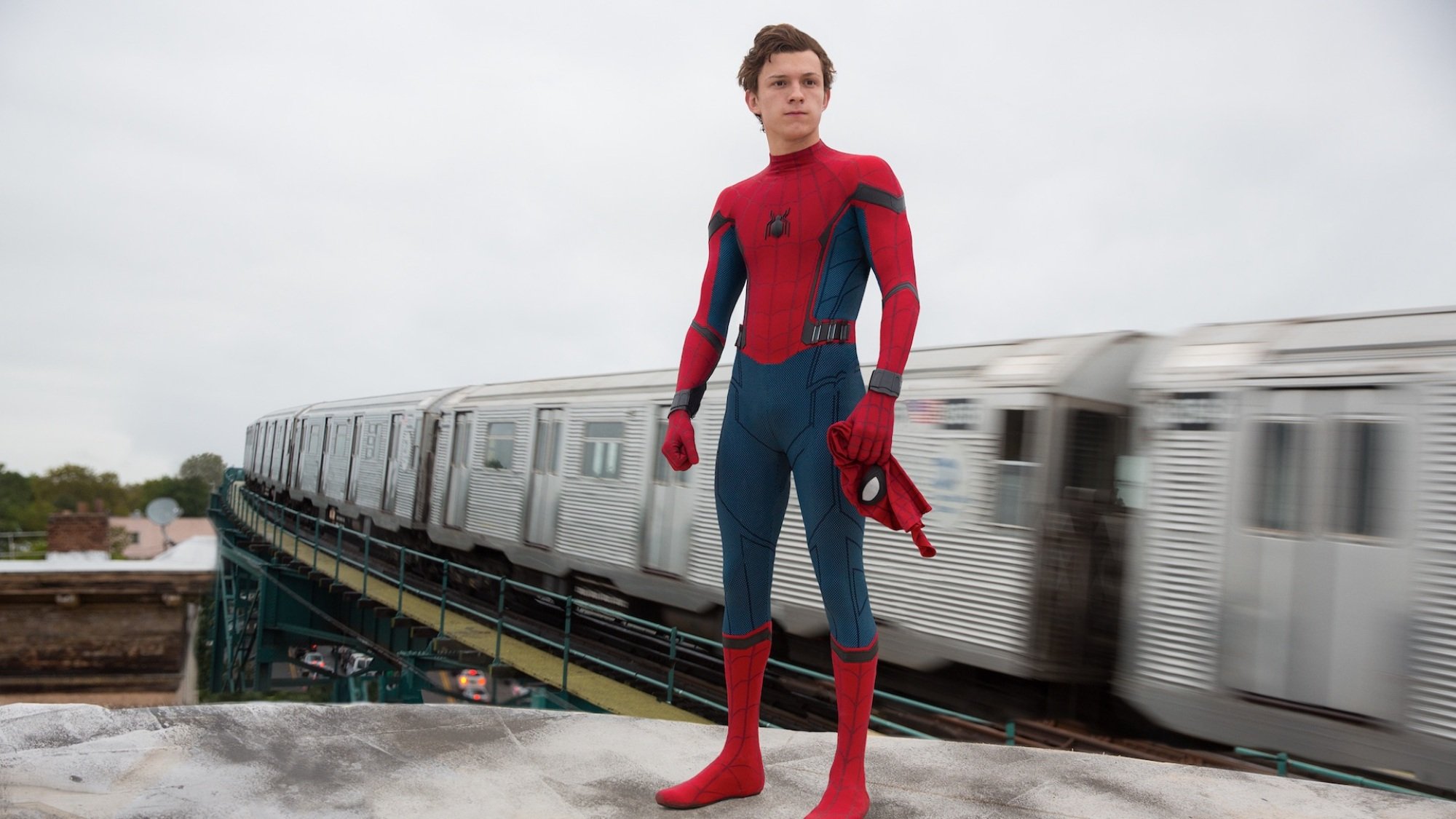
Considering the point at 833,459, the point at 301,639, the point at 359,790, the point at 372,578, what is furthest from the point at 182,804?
the point at 301,639

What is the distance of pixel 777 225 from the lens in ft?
9.45

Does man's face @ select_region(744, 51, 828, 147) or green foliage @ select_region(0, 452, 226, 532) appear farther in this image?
green foliage @ select_region(0, 452, 226, 532)

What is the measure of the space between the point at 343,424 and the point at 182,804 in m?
20.7

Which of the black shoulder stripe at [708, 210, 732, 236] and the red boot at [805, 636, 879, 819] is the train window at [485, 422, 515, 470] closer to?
the black shoulder stripe at [708, 210, 732, 236]

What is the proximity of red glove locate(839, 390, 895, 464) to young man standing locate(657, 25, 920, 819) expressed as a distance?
Result: 17 millimetres

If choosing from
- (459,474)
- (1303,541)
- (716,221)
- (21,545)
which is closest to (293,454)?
(459,474)

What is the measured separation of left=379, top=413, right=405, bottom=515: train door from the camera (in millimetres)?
17719

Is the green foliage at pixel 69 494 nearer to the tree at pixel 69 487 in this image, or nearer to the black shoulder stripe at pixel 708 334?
the tree at pixel 69 487

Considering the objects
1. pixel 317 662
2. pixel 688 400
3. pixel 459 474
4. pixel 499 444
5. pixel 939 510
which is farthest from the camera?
pixel 317 662

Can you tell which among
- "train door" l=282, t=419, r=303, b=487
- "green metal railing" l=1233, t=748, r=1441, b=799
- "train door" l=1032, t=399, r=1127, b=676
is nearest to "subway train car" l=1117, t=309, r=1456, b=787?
"green metal railing" l=1233, t=748, r=1441, b=799

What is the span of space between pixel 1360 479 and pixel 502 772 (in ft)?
17.8

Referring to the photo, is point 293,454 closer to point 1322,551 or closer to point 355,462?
point 355,462

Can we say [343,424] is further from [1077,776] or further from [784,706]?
[1077,776]

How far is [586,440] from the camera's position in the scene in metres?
11.6
